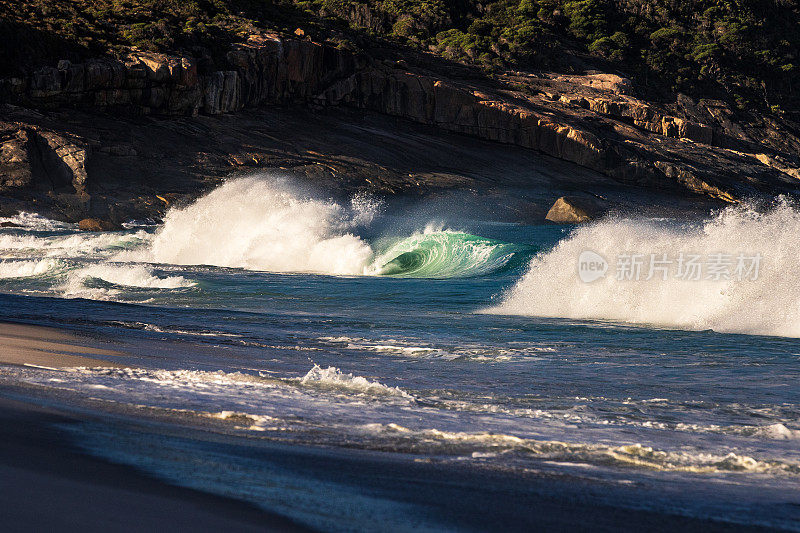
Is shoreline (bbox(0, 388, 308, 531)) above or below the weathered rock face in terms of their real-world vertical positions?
below

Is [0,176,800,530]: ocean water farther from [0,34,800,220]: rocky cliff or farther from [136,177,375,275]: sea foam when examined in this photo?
[0,34,800,220]: rocky cliff

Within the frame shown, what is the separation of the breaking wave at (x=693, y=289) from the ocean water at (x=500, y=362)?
0.04 metres

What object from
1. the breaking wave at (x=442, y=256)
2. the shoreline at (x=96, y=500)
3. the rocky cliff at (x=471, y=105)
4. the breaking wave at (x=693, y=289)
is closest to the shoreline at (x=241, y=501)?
the shoreline at (x=96, y=500)

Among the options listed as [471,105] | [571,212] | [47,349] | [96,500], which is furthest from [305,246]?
[471,105]

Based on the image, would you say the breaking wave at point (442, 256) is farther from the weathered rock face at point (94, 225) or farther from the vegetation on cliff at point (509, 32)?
the vegetation on cliff at point (509, 32)

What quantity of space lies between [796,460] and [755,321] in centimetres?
698

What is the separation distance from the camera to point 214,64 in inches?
1855

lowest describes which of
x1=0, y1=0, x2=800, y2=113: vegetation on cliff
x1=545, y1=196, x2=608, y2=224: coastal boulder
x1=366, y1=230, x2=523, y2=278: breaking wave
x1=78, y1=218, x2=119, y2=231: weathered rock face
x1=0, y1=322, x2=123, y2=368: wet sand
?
x1=0, y1=322, x2=123, y2=368: wet sand

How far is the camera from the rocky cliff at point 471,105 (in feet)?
139

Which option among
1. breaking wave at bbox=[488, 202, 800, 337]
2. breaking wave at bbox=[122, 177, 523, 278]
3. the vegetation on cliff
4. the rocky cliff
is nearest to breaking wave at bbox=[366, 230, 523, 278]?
breaking wave at bbox=[122, 177, 523, 278]

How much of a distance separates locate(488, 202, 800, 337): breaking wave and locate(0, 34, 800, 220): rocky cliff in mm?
29876

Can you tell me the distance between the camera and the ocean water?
12.4 feet

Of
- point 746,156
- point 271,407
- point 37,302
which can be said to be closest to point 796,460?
point 271,407

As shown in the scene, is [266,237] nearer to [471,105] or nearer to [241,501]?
[241,501]
